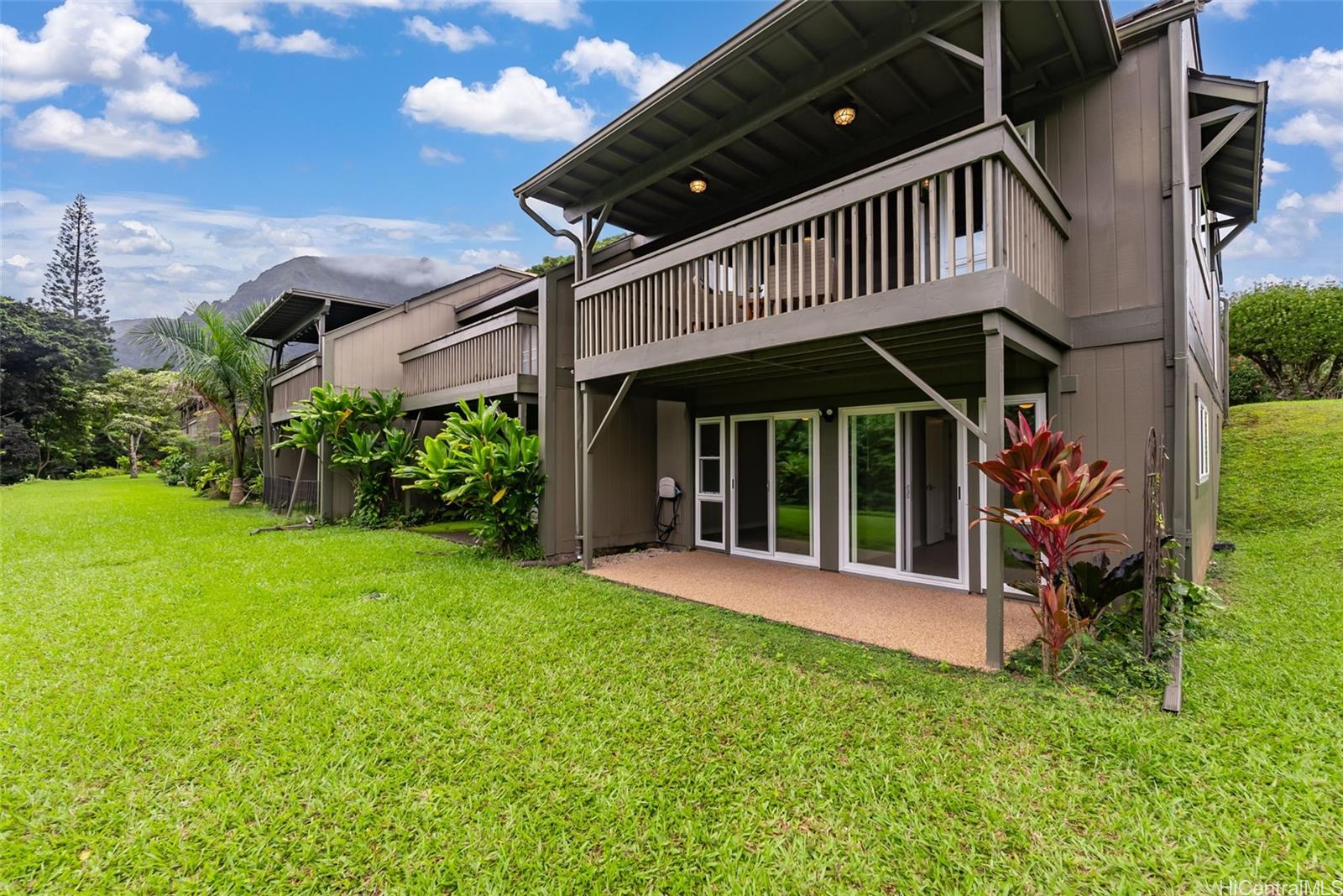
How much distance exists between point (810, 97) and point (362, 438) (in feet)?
30.0

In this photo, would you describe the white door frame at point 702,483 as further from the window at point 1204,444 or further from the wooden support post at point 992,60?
the window at point 1204,444

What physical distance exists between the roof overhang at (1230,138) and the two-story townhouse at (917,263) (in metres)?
0.03

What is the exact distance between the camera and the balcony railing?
3.82 m

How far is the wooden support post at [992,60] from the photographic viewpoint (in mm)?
3822

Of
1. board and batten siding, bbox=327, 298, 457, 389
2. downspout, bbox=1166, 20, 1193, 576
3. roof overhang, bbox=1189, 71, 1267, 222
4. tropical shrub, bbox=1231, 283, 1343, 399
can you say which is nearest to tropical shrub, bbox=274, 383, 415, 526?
board and batten siding, bbox=327, 298, 457, 389

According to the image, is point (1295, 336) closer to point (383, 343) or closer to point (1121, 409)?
point (1121, 409)

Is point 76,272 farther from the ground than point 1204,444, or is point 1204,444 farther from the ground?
point 76,272

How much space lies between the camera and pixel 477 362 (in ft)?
30.2

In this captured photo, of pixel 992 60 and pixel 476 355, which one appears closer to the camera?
pixel 992 60

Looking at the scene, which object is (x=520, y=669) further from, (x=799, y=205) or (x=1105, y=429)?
(x=1105, y=429)

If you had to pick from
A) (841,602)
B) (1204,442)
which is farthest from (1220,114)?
(841,602)

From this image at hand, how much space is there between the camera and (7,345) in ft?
71.9

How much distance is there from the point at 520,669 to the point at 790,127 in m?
6.10

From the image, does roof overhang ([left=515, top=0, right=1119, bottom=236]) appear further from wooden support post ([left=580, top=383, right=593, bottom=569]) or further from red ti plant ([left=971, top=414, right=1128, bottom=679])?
red ti plant ([left=971, top=414, right=1128, bottom=679])
